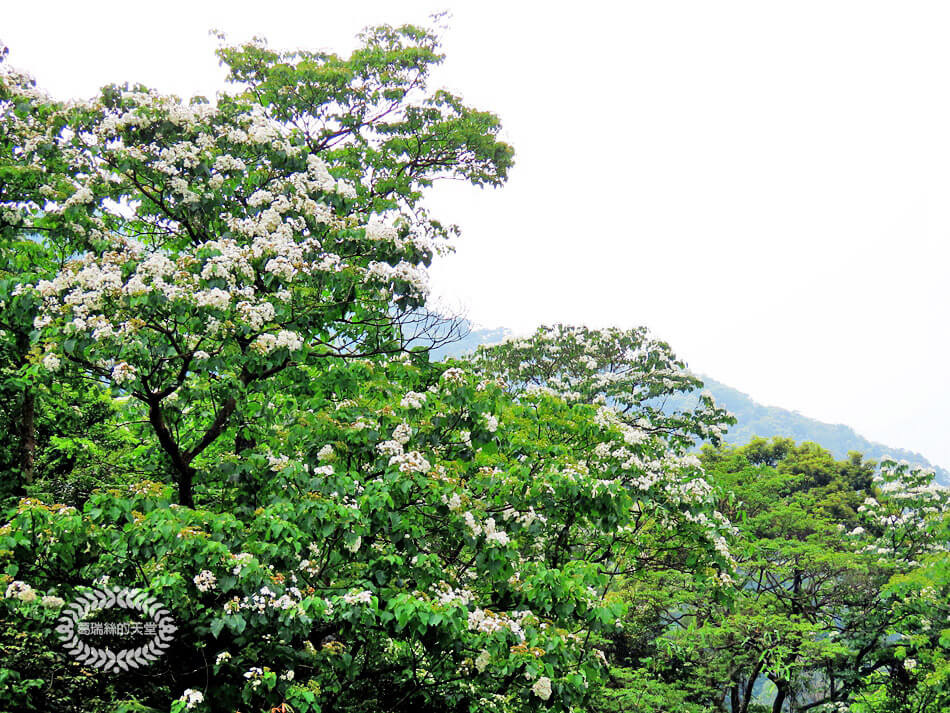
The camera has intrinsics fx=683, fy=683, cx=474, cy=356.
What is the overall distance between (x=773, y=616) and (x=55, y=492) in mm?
14206

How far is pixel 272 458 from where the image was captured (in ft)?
22.1

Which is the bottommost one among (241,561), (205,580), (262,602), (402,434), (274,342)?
(262,602)

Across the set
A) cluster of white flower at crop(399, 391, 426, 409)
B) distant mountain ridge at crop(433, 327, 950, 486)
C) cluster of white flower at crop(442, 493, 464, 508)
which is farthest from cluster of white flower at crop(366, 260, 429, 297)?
distant mountain ridge at crop(433, 327, 950, 486)

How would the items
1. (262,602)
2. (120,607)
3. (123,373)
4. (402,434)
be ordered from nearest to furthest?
(262,602), (123,373), (120,607), (402,434)

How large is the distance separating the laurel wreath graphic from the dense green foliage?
0.15 feet

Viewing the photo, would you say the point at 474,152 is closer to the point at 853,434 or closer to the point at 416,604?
the point at 416,604

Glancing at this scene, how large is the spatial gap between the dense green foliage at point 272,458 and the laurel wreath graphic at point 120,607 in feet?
0.15

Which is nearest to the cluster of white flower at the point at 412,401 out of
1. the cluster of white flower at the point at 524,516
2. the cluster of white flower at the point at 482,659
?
the cluster of white flower at the point at 524,516

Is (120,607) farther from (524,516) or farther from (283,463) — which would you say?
(524,516)

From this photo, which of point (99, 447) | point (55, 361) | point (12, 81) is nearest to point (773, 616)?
point (99, 447)

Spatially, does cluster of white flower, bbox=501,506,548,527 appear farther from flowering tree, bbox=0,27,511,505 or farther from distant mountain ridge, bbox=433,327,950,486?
distant mountain ridge, bbox=433,327,950,486

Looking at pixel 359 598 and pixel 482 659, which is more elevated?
pixel 359 598

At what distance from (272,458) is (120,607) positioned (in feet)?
5.85

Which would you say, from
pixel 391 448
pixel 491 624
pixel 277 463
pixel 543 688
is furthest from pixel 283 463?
pixel 543 688
